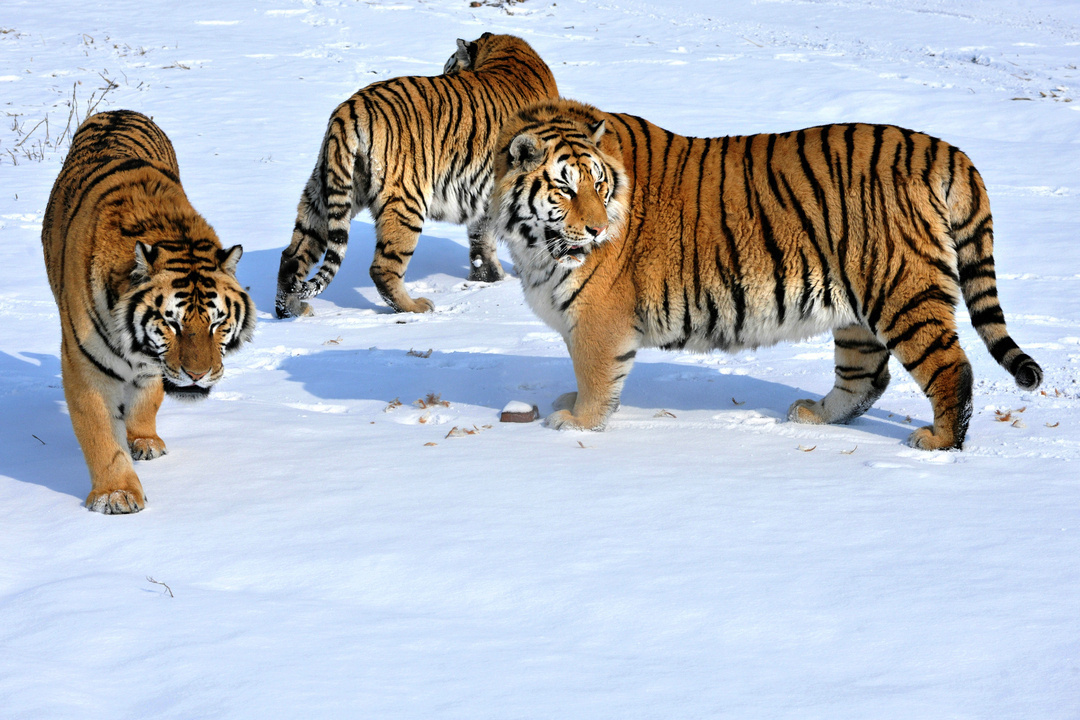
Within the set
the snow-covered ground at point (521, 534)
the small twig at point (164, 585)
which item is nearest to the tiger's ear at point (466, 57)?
the snow-covered ground at point (521, 534)

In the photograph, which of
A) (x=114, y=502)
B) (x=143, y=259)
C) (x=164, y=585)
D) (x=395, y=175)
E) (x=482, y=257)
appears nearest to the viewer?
(x=164, y=585)

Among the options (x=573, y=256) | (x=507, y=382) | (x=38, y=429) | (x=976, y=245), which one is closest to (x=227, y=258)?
(x=573, y=256)

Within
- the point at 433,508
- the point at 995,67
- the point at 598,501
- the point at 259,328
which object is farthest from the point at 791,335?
the point at 995,67

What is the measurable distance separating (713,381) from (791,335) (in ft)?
3.03

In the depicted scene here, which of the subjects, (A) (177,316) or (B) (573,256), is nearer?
(A) (177,316)

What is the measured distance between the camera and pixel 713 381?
5129 millimetres

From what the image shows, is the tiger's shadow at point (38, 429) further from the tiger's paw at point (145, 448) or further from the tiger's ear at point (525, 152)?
the tiger's ear at point (525, 152)

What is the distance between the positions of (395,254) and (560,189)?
275cm

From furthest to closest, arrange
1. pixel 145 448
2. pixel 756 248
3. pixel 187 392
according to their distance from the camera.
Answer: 1. pixel 756 248
2. pixel 145 448
3. pixel 187 392

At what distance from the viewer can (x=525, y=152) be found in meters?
4.27

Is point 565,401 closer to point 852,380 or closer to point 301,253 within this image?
point 852,380

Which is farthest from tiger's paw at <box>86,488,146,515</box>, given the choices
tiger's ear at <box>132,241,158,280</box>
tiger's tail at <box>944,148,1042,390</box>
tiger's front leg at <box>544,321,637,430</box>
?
tiger's tail at <box>944,148,1042,390</box>

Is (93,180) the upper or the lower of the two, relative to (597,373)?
upper

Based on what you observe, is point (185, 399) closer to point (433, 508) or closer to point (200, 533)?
point (200, 533)
